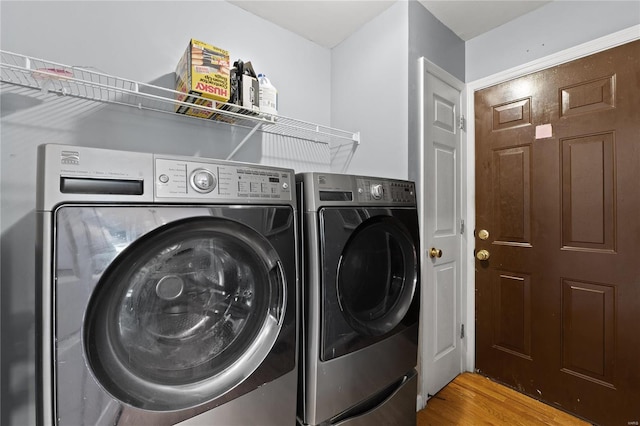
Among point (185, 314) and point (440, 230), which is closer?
point (185, 314)

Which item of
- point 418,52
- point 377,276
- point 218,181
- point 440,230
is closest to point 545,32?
point 418,52

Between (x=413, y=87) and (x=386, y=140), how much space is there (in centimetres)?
33

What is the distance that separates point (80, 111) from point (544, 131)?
2.42 m

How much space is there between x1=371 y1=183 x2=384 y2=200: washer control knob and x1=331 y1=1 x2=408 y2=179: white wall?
50 centimetres

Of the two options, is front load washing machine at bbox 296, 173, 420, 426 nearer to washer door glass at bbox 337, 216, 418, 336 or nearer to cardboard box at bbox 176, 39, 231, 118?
washer door glass at bbox 337, 216, 418, 336

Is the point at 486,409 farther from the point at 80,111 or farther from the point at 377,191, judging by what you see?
the point at 80,111

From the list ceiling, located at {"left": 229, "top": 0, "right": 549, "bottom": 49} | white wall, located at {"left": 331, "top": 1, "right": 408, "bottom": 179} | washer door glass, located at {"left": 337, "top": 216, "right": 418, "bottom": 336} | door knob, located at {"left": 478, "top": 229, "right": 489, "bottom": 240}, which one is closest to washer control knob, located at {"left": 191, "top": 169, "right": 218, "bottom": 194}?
washer door glass, located at {"left": 337, "top": 216, "right": 418, "bottom": 336}

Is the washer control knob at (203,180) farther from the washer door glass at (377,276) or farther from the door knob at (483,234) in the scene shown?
the door knob at (483,234)

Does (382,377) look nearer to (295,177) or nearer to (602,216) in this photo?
(295,177)

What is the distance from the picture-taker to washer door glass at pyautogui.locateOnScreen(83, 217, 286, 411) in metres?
0.72

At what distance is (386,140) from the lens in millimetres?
1791

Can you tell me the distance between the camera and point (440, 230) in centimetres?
188

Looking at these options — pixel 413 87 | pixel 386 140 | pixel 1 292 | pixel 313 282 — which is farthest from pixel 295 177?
pixel 1 292

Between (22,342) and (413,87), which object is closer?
(22,342)
